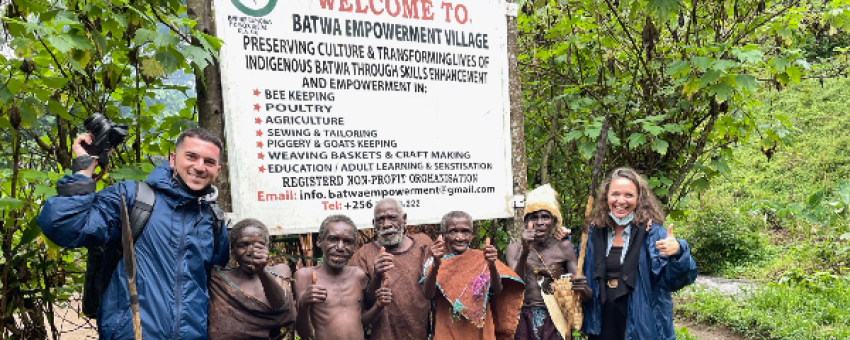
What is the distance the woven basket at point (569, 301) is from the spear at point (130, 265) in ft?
7.37

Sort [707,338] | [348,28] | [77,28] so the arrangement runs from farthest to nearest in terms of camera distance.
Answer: [707,338] < [348,28] < [77,28]

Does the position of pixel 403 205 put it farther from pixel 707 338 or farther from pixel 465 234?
pixel 707 338

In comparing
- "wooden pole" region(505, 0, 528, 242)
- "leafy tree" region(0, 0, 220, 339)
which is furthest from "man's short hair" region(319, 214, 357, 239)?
"wooden pole" region(505, 0, 528, 242)

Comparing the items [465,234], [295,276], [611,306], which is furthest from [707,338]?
[295,276]

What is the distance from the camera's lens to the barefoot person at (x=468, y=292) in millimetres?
3379

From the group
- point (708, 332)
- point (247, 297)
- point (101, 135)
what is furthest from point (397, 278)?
point (708, 332)

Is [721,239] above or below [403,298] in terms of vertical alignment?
below

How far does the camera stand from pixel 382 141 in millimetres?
3785

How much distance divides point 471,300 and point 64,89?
285 cm

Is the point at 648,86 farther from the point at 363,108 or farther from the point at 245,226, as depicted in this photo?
the point at 245,226

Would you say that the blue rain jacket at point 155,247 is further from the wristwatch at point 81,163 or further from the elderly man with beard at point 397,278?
the elderly man with beard at point 397,278

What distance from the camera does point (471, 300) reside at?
133 inches

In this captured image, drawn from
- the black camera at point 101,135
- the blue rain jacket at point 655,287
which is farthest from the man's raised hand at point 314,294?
the blue rain jacket at point 655,287

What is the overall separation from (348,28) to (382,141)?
725 mm
